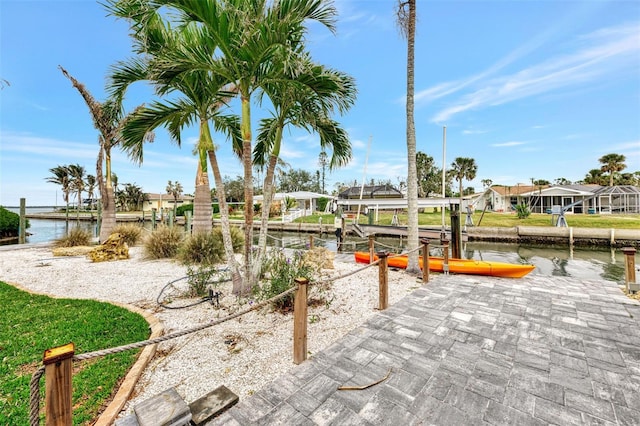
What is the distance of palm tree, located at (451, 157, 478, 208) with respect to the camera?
40.9m

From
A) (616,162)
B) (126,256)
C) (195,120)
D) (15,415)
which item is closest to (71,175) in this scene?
(126,256)

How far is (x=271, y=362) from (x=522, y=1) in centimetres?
1062


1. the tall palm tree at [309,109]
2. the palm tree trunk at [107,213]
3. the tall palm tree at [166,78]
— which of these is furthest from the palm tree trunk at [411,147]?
the palm tree trunk at [107,213]

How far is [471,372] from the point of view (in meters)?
2.55

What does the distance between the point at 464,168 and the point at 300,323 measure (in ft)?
151

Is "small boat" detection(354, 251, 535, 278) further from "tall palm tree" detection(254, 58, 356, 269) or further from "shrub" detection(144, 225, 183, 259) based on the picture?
"shrub" detection(144, 225, 183, 259)

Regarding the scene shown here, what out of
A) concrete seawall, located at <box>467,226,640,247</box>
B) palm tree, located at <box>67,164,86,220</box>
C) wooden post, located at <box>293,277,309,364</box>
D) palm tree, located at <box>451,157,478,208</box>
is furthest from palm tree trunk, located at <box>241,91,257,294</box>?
palm tree, located at <box>67,164,86,220</box>

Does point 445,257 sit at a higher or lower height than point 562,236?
higher

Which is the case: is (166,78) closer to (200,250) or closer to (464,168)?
(200,250)

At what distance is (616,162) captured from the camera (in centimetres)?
Result: 3328

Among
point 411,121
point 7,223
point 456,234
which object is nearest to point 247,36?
point 411,121

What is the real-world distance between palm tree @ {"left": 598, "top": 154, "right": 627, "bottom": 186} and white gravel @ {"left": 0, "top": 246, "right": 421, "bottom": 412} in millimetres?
45590

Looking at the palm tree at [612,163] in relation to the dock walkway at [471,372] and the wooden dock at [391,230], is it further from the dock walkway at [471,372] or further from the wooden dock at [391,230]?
the dock walkway at [471,372]

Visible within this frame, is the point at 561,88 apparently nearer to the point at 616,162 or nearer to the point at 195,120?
the point at 195,120
